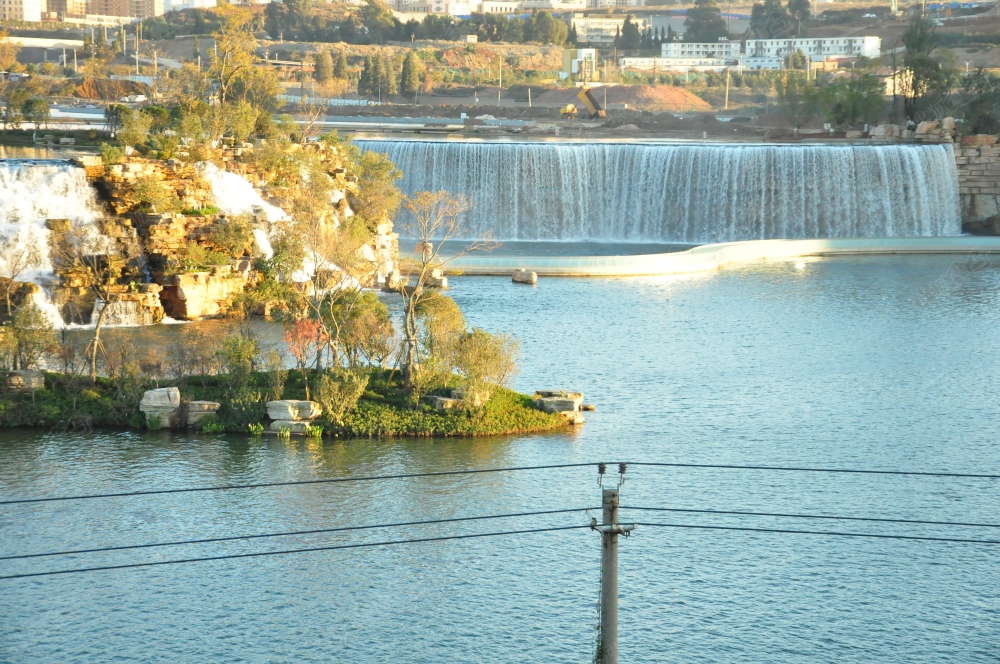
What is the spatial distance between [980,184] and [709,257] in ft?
49.1

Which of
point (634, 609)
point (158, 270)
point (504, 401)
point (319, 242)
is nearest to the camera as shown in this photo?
point (634, 609)

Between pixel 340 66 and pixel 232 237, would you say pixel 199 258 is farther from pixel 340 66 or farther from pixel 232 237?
pixel 340 66

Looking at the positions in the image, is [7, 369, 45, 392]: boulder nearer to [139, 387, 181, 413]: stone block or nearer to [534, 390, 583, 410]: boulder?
[139, 387, 181, 413]: stone block

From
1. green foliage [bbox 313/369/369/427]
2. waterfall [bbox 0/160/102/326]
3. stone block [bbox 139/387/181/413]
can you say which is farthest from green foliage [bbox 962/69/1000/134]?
stone block [bbox 139/387/181/413]

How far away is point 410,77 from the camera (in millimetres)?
99562

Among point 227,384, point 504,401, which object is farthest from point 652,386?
point 227,384

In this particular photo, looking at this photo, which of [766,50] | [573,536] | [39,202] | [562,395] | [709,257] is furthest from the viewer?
[766,50]

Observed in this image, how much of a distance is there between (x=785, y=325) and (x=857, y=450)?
1131cm

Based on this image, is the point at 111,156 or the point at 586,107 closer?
the point at 111,156

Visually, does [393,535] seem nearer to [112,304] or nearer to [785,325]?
[112,304]

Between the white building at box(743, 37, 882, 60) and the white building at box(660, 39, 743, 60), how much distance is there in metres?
1.39

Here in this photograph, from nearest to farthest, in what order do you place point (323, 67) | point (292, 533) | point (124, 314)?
point (292, 533)
point (124, 314)
point (323, 67)

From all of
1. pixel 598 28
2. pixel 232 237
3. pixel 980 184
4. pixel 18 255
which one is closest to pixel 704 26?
pixel 598 28

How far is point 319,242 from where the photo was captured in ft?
93.9
